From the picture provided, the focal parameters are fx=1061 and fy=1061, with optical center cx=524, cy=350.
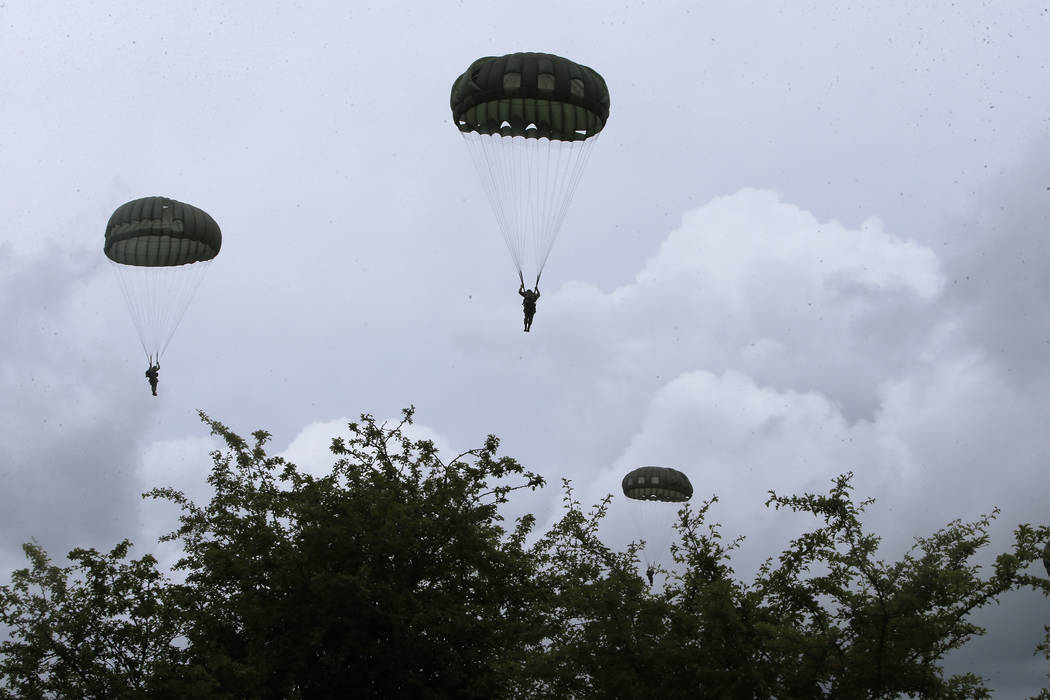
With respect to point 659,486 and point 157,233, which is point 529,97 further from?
point 659,486

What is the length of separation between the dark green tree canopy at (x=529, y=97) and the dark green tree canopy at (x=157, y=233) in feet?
36.2

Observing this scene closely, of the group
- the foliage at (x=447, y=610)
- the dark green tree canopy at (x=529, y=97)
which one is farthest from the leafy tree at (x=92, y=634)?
the dark green tree canopy at (x=529, y=97)

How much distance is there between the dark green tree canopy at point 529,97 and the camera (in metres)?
27.5

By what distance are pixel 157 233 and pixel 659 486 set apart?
2242 cm

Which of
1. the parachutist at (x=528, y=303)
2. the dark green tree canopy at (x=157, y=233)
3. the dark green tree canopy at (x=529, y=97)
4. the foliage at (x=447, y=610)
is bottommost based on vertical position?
the foliage at (x=447, y=610)

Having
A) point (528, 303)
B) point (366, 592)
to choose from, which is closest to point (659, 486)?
point (528, 303)

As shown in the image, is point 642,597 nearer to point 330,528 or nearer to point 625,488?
point 330,528

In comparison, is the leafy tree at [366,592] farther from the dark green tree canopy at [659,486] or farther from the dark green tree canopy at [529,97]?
the dark green tree canopy at [659,486]

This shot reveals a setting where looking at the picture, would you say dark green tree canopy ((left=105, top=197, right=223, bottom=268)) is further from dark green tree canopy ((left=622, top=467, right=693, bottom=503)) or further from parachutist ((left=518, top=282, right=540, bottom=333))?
dark green tree canopy ((left=622, top=467, right=693, bottom=503))

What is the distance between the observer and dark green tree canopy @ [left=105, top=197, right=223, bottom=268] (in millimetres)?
34312

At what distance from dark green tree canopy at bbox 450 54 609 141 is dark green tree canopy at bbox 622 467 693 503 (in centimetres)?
1982

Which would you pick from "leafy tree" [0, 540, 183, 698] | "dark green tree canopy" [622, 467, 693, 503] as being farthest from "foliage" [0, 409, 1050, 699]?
"dark green tree canopy" [622, 467, 693, 503]

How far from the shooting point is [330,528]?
22078mm

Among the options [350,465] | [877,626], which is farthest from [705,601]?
[350,465]
